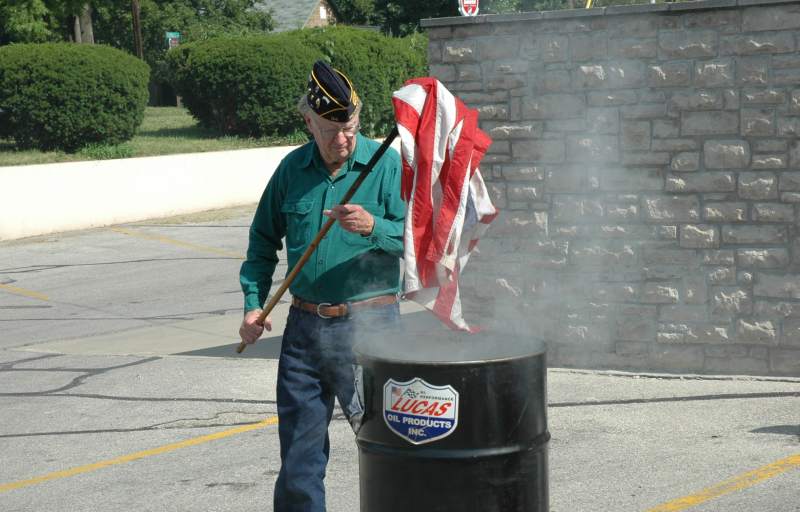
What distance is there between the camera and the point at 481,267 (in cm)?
858

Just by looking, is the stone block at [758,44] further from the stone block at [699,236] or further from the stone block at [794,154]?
the stone block at [699,236]

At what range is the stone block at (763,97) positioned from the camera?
7.62 metres

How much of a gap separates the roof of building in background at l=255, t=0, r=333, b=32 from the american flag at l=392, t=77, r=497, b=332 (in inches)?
1939

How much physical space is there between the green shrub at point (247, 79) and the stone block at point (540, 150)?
53.5ft

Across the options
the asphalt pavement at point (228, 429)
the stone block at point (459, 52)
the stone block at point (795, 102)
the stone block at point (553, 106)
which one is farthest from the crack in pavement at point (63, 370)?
the stone block at point (795, 102)

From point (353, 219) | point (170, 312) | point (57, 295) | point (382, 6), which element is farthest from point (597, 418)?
point (382, 6)

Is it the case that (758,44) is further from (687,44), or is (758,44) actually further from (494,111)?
(494,111)

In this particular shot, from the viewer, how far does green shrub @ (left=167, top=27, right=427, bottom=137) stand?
79.6 feet

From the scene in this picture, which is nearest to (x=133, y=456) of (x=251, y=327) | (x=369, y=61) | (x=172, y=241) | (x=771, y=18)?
(x=251, y=327)

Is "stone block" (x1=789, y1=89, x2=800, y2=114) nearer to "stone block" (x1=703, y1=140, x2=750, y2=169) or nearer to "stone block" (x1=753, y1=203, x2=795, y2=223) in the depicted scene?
"stone block" (x1=703, y1=140, x2=750, y2=169)

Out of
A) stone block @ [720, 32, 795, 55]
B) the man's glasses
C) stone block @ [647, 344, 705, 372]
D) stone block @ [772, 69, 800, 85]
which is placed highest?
stone block @ [720, 32, 795, 55]

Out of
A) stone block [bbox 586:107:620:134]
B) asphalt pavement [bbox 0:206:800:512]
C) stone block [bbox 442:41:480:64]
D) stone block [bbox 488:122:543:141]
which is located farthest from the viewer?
stone block [bbox 442:41:480:64]

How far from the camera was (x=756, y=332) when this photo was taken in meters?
7.84

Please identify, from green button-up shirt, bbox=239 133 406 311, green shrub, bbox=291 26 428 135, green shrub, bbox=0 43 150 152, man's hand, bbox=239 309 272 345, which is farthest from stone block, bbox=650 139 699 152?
green shrub, bbox=291 26 428 135
